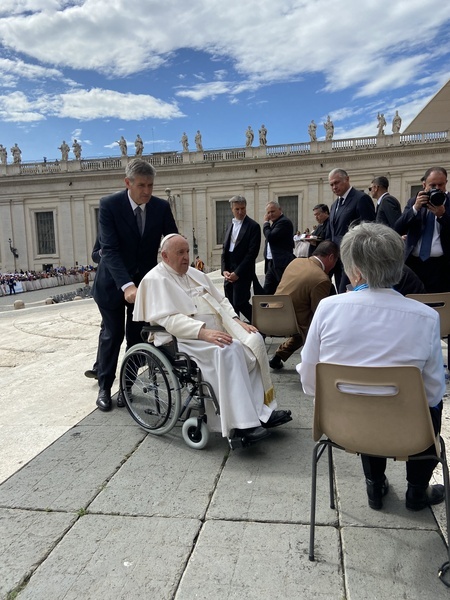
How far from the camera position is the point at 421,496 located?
85.9 inches

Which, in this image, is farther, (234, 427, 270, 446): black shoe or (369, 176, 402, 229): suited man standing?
(369, 176, 402, 229): suited man standing

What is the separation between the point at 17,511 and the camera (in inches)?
90.8

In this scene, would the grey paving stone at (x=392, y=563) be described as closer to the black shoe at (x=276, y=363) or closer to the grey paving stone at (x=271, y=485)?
the grey paving stone at (x=271, y=485)

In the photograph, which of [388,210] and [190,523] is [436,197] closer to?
[388,210]

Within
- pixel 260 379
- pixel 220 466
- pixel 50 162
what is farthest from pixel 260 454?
pixel 50 162

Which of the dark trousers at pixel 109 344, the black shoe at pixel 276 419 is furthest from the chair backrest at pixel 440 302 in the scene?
the dark trousers at pixel 109 344

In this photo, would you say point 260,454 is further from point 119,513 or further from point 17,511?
point 17,511

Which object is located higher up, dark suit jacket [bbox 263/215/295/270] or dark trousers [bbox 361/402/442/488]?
dark suit jacket [bbox 263/215/295/270]

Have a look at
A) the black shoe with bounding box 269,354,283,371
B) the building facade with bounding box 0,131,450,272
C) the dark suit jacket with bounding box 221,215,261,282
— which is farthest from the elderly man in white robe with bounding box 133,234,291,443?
the building facade with bounding box 0,131,450,272

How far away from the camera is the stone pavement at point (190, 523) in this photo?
178 centimetres

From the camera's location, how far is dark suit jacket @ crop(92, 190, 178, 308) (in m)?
3.66

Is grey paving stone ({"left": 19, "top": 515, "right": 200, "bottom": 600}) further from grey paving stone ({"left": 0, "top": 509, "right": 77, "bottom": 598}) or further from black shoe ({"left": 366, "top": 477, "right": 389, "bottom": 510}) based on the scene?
black shoe ({"left": 366, "top": 477, "right": 389, "bottom": 510})

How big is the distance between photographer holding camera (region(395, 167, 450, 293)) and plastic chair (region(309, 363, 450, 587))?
2.81m

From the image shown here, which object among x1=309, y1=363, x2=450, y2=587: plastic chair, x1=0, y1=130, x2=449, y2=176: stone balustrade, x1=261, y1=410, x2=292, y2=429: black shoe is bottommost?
A: x1=261, y1=410, x2=292, y2=429: black shoe
